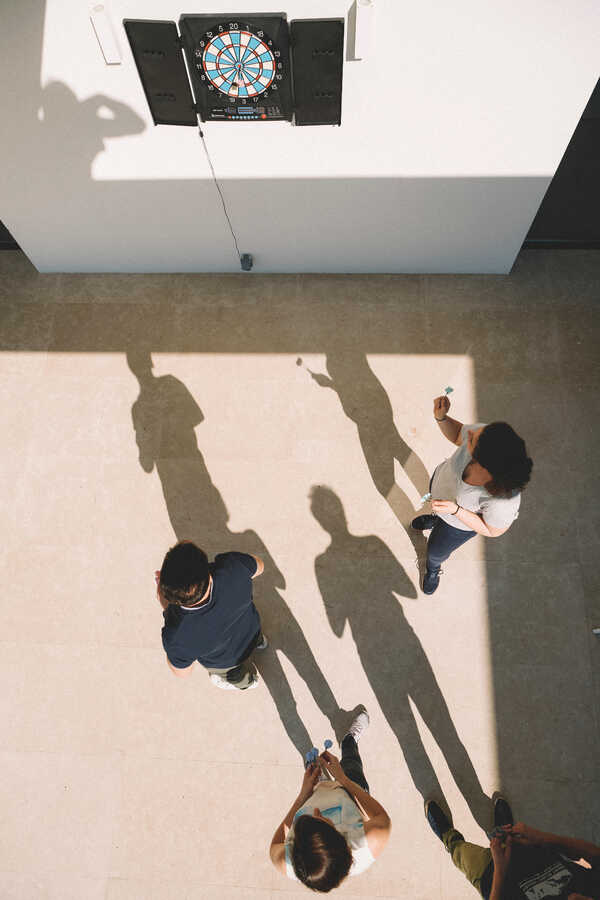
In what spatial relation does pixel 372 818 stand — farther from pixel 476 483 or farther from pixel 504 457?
pixel 504 457

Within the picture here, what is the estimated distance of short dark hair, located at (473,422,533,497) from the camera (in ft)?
6.87

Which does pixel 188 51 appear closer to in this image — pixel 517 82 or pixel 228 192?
pixel 228 192

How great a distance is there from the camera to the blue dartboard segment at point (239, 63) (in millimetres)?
2385

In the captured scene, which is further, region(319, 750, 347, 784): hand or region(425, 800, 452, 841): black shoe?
region(425, 800, 452, 841): black shoe

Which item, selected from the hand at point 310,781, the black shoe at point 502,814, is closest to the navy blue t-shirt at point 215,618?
the hand at point 310,781

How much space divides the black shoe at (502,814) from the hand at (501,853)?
20.4 inches

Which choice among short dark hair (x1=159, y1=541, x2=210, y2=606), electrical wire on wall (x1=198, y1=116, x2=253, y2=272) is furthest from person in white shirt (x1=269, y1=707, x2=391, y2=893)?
electrical wire on wall (x1=198, y1=116, x2=253, y2=272)

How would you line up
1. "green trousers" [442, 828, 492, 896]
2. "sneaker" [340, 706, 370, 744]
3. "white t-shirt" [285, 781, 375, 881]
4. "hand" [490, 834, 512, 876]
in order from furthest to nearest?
"sneaker" [340, 706, 370, 744]
"green trousers" [442, 828, 492, 896]
"hand" [490, 834, 512, 876]
"white t-shirt" [285, 781, 375, 881]

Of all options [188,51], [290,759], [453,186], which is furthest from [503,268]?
[290,759]

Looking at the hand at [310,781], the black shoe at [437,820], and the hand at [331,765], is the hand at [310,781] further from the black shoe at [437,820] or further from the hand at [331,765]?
the black shoe at [437,820]

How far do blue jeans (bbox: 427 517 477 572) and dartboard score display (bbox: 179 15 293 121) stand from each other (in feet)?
7.21

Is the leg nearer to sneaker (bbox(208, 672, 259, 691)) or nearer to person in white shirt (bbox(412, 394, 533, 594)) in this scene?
sneaker (bbox(208, 672, 259, 691))

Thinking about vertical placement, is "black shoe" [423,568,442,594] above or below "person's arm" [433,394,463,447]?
below

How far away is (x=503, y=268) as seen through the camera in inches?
150
